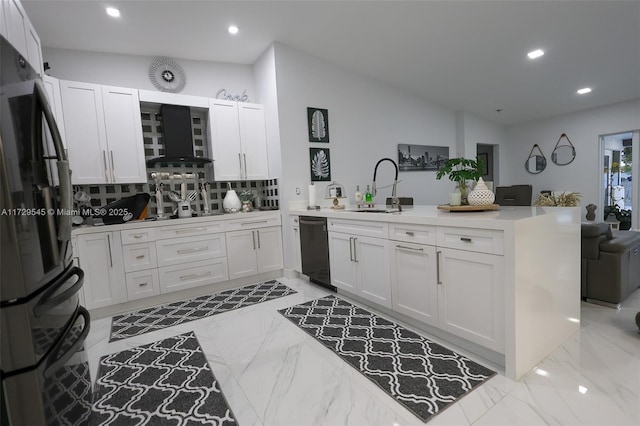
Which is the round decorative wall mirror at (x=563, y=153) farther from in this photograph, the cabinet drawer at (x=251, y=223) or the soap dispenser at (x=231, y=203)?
the soap dispenser at (x=231, y=203)

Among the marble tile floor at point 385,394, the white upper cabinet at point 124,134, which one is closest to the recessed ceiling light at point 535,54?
the marble tile floor at point 385,394

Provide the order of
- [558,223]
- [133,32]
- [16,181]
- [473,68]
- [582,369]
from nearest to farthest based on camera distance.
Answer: [16,181] → [582,369] → [558,223] → [133,32] → [473,68]

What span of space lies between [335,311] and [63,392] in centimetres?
196

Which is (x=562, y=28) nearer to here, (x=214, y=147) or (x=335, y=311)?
A: (x=335, y=311)

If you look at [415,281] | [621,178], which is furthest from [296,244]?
[621,178]

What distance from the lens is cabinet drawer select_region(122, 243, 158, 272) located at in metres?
3.01

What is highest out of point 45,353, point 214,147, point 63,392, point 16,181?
point 214,147

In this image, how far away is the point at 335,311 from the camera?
275 centimetres

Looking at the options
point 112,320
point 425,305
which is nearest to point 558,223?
point 425,305

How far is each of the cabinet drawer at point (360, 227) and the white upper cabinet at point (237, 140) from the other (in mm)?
1444

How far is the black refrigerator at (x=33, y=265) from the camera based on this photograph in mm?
952

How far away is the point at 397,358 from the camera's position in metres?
1.93

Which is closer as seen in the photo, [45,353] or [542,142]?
[45,353]

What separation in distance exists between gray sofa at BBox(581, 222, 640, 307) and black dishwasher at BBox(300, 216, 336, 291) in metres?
2.28
